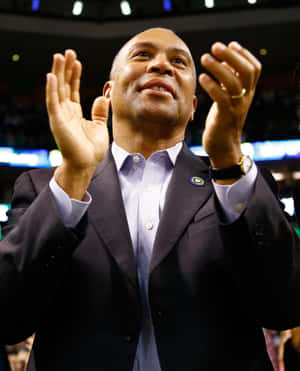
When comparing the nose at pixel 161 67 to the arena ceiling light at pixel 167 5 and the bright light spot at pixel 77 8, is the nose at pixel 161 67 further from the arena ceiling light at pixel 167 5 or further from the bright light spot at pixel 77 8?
the bright light spot at pixel 77 8

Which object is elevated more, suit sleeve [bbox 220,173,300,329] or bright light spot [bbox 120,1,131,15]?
suit sleeve [bbox 220,173,300,329]

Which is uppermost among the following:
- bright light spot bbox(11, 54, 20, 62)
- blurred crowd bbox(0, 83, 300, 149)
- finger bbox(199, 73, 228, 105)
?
finger bbox(199, 73, 228, 105)

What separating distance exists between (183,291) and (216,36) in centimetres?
940

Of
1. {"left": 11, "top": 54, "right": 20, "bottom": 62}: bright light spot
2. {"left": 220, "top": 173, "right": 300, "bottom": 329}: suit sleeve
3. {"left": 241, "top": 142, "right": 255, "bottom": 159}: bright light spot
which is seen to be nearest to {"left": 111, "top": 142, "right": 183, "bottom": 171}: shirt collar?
{"left": 220, "top": 173, "right": 300, "bottom": 329}: suit sleeve

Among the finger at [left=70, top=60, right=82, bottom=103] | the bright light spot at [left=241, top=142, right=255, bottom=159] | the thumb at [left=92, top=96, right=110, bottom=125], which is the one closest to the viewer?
the finger at [left=70, top=60, right=82, bottom=103]

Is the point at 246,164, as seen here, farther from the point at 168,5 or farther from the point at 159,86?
the point at 168,5

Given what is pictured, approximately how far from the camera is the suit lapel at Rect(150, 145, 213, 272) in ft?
4.41

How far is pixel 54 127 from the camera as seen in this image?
1.24m

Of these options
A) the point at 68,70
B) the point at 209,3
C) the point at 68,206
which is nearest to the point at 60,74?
the point at 68,70

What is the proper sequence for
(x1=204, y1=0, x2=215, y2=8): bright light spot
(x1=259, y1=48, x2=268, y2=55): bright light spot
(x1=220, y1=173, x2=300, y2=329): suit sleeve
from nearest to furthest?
(x1=220, y1=173, x2=300, y2=329): suit sleeve
(x1=204, y1=0, x2=215, y2=8): bright light spot
(x1=259, y1=48, x2=268, y2=55): bright light spot

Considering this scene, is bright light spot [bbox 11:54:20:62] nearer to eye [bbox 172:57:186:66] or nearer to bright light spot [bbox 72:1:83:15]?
bright light spot [bbox 72:1:83:15]

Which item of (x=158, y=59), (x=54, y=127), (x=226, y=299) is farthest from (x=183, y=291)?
(x=158, y=59)

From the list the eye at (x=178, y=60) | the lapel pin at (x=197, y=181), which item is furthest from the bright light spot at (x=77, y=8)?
the lapel pin at (x=197, y=181)

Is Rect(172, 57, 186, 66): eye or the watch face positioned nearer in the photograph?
the watch face
